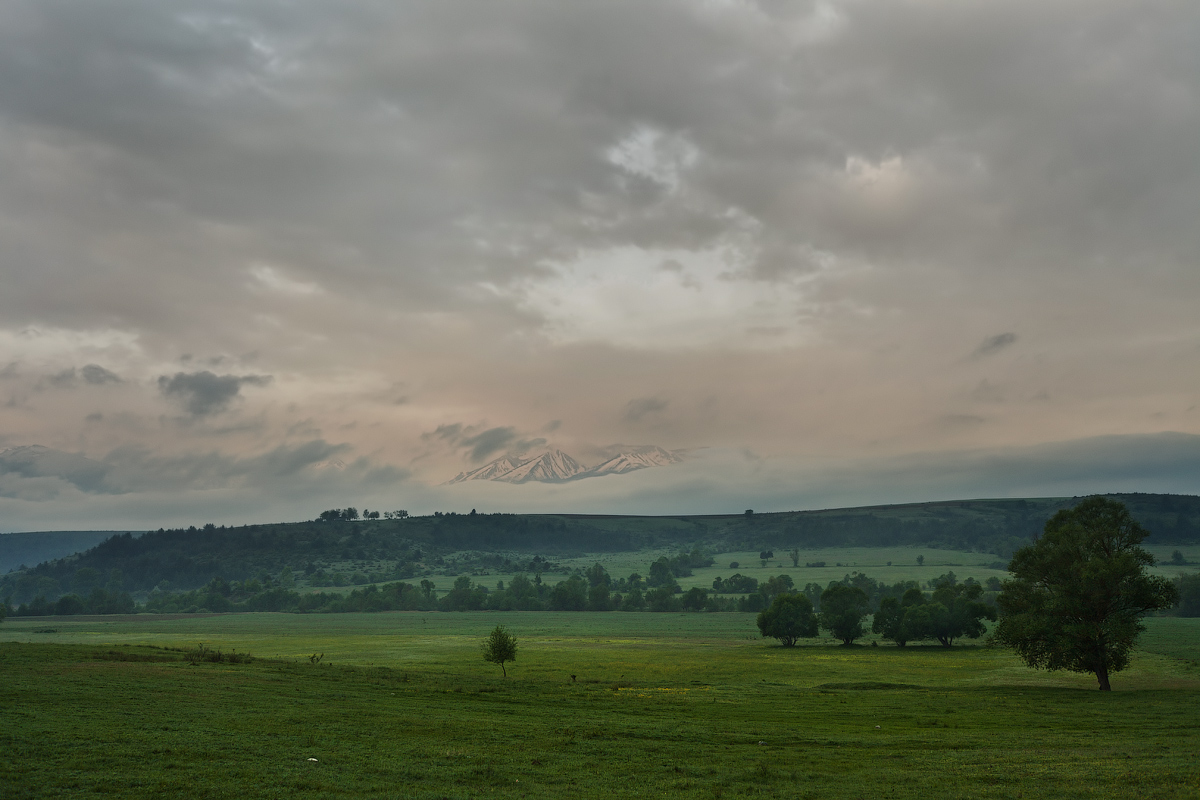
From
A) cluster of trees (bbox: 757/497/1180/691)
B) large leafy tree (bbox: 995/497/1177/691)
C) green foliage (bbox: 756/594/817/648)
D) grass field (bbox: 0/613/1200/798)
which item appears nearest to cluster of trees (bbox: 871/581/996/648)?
green foliage (bbox: 756/594/817/648)

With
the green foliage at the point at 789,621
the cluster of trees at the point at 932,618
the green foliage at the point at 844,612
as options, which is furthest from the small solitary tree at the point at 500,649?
the cluster of trees at the point at 932,618

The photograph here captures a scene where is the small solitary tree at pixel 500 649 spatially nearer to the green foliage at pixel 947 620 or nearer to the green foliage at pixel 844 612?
the green foliage at pixel 844 612

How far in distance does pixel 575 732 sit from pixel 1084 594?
190ft

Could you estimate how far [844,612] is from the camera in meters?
148

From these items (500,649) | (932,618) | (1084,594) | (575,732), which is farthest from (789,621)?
(575,732)

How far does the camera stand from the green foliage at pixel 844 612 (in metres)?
147

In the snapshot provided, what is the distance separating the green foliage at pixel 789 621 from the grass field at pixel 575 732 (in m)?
56.2

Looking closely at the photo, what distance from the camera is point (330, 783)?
112 feet

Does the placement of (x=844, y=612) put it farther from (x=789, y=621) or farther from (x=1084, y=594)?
(x=1084, y=594)

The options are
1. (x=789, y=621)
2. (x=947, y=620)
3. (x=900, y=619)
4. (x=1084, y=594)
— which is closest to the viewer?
(x=1084, y=594)

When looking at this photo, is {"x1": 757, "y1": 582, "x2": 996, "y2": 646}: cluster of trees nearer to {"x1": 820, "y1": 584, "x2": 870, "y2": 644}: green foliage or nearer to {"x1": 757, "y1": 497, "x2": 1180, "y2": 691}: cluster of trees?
{"x1": 820, "y1": 584, "x2": 870, "y2": 644}: green foliage

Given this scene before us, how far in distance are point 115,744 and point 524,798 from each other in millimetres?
23602

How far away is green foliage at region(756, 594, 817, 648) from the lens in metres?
149

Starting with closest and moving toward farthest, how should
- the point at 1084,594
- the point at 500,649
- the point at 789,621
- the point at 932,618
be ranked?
the point at 1084,594 → the point at 500,649 → the point at 932,618 → the point at 789,621
